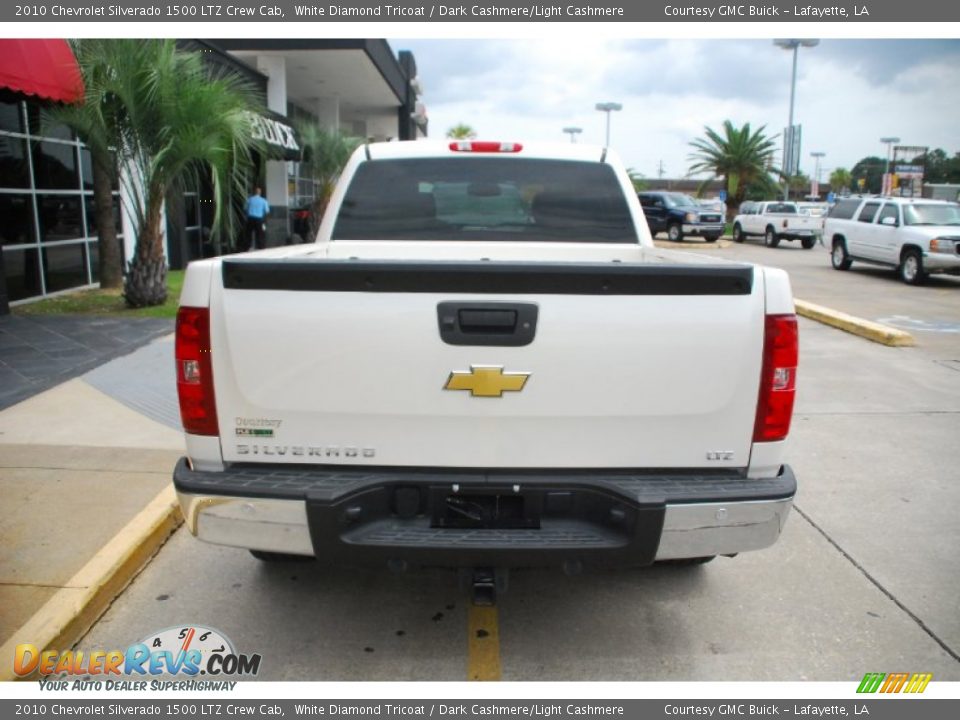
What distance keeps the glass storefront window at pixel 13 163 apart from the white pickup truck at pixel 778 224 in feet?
86.7

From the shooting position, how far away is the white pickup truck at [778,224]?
30.1 metres

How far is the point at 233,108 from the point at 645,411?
31.1 feet

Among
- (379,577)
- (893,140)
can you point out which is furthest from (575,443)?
(893,140)

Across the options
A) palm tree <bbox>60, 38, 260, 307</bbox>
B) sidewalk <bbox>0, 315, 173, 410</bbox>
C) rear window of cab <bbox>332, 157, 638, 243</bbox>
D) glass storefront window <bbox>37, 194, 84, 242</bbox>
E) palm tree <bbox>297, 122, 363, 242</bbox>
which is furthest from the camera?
palm tree <bbox>297, 122, 363, 242</bbox>

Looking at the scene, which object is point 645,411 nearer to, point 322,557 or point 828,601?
point 322,557

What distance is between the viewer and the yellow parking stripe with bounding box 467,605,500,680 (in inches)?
125

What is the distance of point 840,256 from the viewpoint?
20.7 m

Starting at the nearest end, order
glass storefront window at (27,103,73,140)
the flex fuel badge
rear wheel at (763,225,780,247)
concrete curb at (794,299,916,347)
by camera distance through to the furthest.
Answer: the flex fuel badge < concrete curb at (794,299,916,347) < glass storefront window at (27,103,73,140) < rear wheel at (763,225,780,247)

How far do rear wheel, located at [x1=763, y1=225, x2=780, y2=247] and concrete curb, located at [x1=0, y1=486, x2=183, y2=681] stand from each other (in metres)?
30.1

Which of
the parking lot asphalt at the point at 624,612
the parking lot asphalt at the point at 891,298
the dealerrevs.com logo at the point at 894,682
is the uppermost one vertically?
the parking lot asphalt at the point at 891,298

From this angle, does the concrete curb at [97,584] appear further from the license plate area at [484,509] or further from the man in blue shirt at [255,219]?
the man in blue shirt at [255,219]

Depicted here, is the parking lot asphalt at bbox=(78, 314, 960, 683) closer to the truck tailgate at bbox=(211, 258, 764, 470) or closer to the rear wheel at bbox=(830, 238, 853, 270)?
the truck tailgate at bbox=(211, 258, 764, 470)

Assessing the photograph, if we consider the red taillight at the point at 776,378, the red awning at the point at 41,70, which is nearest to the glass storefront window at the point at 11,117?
the red awning at the point at 41,70

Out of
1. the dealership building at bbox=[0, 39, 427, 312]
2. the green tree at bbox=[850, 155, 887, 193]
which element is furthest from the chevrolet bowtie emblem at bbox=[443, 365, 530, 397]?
the green tree at bbox=[850, 155, 887, 193]
